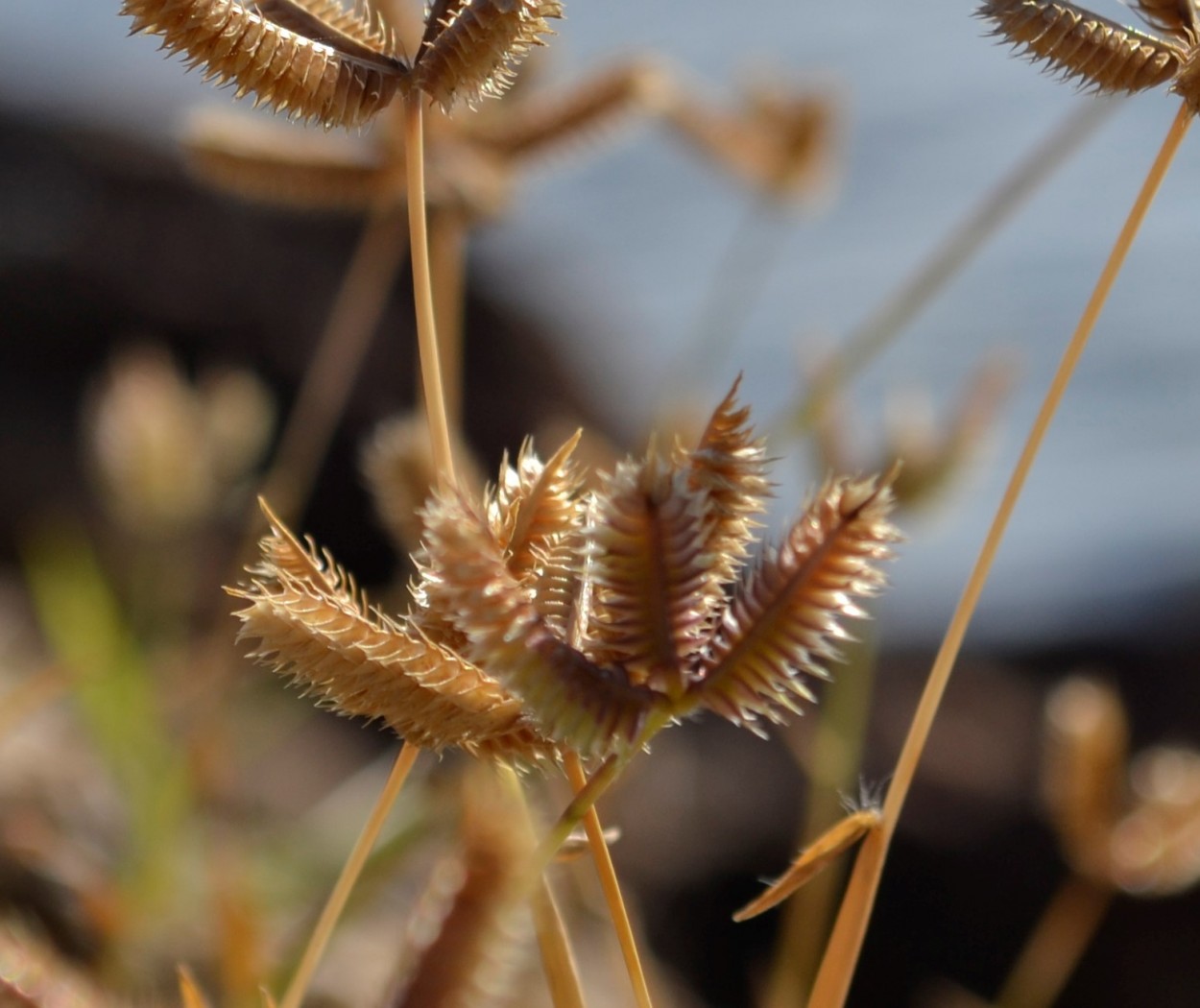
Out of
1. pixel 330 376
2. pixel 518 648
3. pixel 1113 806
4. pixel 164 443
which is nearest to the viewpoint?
pixel 518 648

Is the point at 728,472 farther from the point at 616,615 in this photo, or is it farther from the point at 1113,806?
the point at 1113,806

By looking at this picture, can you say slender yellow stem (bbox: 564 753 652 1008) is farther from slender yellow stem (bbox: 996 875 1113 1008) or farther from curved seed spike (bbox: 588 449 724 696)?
slender yellow stem (bbox: 996 875 1113 1008)

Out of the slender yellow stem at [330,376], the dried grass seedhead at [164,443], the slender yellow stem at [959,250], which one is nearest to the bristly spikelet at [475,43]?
the slender yellow stem at [959,250]

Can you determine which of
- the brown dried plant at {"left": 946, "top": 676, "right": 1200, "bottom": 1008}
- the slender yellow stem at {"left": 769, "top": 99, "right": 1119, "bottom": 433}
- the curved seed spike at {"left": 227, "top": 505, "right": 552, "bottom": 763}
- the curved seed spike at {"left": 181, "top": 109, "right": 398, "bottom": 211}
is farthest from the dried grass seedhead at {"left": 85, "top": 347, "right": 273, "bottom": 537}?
the curved seed spike at {"left": 227, "top": 505, "right": 552, "bottom": 763}

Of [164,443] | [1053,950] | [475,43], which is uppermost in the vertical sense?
[475,43]

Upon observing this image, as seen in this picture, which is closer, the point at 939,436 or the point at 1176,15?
the point at 1176,15

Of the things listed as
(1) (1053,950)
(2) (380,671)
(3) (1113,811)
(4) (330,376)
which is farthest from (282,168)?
(4) (330,376)

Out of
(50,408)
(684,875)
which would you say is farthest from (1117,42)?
(50,408)

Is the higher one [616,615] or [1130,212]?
[1130,212]
